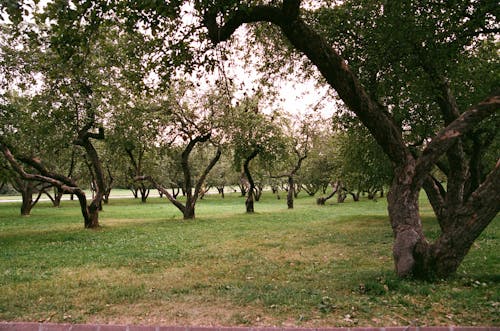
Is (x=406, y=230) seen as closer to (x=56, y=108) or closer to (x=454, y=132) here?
(x=454, y=132)

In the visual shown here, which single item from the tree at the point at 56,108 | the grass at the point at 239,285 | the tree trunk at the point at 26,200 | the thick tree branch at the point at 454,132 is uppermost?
the tree at the point at 56,108

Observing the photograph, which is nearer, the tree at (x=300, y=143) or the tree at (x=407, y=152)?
the tree at (x=407, y=152)

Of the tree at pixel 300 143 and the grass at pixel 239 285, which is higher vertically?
the tree at pixel 300 143

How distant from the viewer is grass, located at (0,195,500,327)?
6.82 metres

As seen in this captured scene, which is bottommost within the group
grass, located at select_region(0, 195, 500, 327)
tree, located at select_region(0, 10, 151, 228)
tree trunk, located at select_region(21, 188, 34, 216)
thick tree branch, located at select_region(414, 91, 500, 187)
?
grass, located at select_region(0, 195, 500, 327)

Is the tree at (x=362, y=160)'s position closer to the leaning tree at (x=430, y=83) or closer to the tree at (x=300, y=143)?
the leaning tree at (x=430, y=83)

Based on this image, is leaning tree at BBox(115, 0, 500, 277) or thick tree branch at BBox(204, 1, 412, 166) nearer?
leaning tree at BBox(115, 0, 500, 277)

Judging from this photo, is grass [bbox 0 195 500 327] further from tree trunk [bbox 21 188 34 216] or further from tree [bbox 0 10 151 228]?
tree trunk [bbox 21 188 34 216]

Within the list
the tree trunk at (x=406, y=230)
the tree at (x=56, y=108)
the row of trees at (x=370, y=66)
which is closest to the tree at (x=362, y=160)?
the row of trees at (x=370, y=66)

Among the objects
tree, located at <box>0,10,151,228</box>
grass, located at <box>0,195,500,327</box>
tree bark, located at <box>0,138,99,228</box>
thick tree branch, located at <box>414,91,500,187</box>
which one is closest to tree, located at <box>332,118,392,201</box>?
grass, located at <box>0,195,500,327</box>

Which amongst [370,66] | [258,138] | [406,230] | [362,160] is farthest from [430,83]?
[258,138]

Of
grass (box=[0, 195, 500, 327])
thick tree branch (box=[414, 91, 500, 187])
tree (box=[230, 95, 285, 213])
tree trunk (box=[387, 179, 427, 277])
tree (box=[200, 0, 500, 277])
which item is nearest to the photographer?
grass (box=[0, 195, 500, 327])

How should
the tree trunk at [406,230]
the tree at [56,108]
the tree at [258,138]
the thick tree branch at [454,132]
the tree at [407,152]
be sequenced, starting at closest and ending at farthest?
the tree at [407,152] → the thick tree branch at [454,132] → the tree trunk at [406,230] → the tree at [56,108] → the tree at [258,138]

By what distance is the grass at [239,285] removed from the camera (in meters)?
6.82
